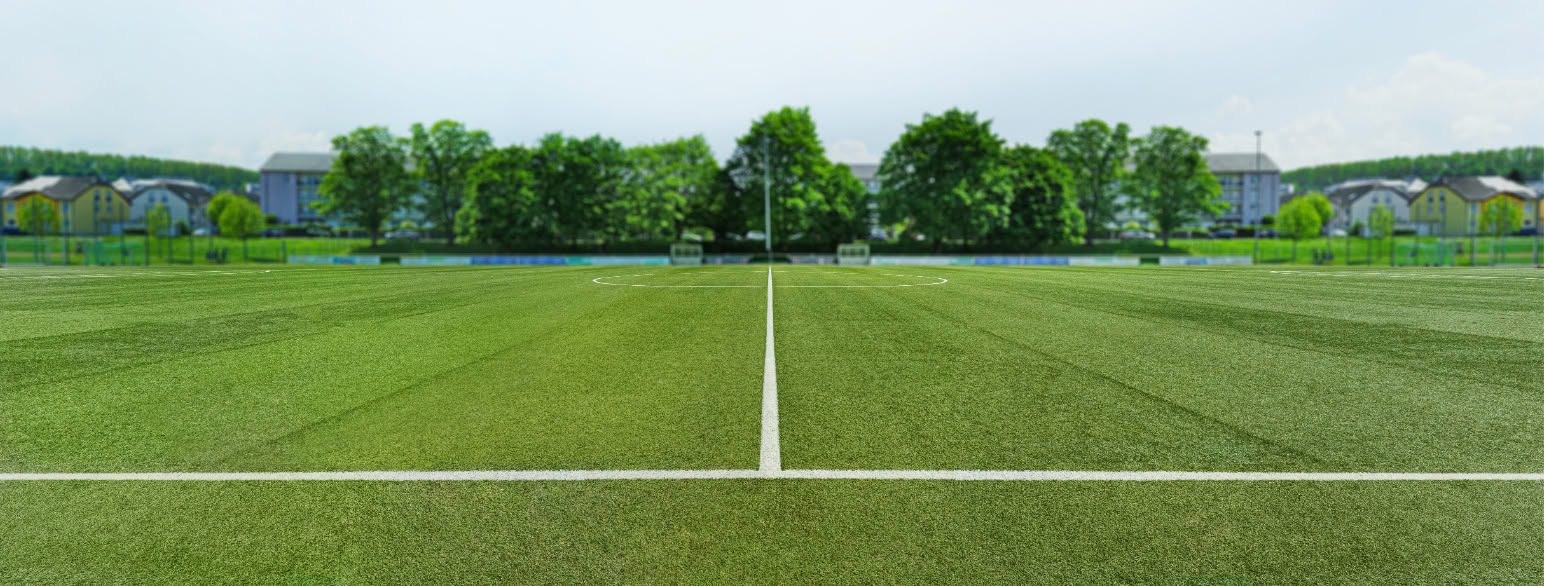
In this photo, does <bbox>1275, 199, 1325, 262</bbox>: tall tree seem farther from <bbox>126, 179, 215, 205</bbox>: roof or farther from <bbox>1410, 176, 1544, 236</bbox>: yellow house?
<bbox>126, 179, 215, 205</bbox>: roof

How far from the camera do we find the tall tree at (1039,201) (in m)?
58.0

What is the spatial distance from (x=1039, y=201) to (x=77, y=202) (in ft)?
378

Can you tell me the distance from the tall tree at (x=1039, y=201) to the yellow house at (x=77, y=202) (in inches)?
4136

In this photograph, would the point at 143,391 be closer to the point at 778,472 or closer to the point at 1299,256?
the point at 778,472

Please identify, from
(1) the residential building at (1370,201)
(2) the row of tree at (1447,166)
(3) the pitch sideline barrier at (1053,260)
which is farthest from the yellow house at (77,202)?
(2) the row of tree at (1447,166)

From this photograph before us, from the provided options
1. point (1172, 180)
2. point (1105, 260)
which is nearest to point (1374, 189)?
point (1172, 180)

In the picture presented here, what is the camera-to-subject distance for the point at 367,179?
66750 mm

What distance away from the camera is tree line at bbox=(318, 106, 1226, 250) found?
185 ft

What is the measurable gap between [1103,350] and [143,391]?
9.04 metres

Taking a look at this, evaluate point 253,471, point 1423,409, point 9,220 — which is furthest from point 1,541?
point 9,220

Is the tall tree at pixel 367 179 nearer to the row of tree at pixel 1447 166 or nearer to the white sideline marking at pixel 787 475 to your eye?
the white sideline marking at pixel 787 475

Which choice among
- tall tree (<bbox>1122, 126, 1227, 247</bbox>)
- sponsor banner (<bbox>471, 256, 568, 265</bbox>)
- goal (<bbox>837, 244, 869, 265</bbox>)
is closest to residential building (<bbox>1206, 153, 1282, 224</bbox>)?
tall tree (<bbox>1122, 126, 1227, 247</bbox>)

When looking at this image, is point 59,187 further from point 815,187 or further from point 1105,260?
point 1105,260

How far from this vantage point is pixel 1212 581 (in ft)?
9.84
